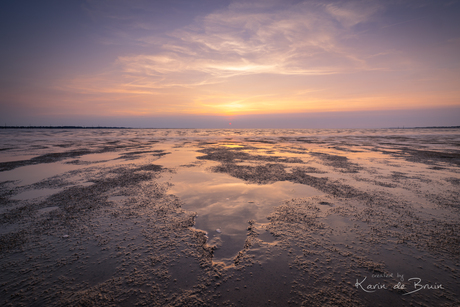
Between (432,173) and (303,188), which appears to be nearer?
(303,188)

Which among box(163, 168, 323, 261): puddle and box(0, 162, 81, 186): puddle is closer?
box(163, 168, 323, 261): puddle

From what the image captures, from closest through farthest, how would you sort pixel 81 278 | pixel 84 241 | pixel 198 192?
pixel 81 278 < pixel 84 241 < pixel 198 192

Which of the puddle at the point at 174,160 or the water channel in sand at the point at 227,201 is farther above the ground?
the puddle at the point at 174,160

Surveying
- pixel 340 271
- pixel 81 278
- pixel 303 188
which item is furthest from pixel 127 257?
pixel 303 188

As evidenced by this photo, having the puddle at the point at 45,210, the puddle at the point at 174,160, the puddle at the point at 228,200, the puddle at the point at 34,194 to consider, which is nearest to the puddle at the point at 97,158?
the puddle at the point at 174,160

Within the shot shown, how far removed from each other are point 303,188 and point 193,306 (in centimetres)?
647

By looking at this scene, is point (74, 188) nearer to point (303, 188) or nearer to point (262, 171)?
point (262, 171)

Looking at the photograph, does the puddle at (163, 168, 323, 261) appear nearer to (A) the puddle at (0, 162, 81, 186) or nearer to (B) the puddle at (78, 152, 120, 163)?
(A) the puddle at (0, 162, 81, 186)

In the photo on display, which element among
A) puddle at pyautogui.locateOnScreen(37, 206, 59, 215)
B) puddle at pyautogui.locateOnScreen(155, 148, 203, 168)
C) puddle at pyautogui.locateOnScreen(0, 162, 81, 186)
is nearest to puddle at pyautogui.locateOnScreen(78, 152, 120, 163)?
puddle at pyautogui.locateOnScreen(0, 162, 81, 186)

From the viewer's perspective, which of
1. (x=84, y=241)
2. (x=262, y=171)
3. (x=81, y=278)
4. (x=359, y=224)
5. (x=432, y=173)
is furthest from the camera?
(x=262, y=171)

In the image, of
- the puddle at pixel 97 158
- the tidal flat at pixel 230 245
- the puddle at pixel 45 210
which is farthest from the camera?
→ the puddle at pixel 97 158

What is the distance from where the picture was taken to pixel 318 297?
9.65ft

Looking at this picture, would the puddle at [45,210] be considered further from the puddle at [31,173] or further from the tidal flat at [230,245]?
the puddle at [31,173]

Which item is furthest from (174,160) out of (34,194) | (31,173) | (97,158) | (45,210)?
(45,210)
